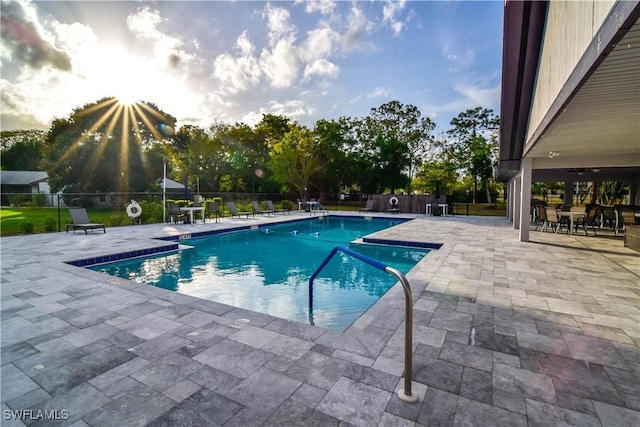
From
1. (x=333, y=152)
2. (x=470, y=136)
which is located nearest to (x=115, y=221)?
(x=333, y=152)

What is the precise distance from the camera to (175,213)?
11242 mm

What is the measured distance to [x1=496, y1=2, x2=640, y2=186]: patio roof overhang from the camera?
1966mm

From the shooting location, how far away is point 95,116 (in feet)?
67.2

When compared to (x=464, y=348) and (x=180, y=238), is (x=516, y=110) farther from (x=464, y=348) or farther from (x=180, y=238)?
→ (x=180, y=238)

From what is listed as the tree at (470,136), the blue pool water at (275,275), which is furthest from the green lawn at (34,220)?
the tree at (470,136)

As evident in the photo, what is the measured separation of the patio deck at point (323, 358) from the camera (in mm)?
1815

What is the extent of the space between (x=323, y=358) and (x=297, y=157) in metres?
21.0

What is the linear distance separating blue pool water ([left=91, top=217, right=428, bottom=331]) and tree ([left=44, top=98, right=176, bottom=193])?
1529 cm

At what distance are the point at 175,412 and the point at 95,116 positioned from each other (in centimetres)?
2465

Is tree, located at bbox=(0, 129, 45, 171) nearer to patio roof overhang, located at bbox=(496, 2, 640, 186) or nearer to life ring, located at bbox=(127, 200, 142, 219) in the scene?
life ring, located at bbox=(127, 200, 142, 219)

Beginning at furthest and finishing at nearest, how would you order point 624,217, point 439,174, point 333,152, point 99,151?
point 439,174 < point 333,152 < point 99,151 < point 624,217

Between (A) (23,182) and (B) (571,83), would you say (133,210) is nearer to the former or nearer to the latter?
(B) (571,83)

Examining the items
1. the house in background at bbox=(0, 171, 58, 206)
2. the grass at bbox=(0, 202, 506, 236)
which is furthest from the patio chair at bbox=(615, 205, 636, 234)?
the house in background at bbox=(0, 171, 58, 206)

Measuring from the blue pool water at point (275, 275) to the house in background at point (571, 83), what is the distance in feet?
11.1
